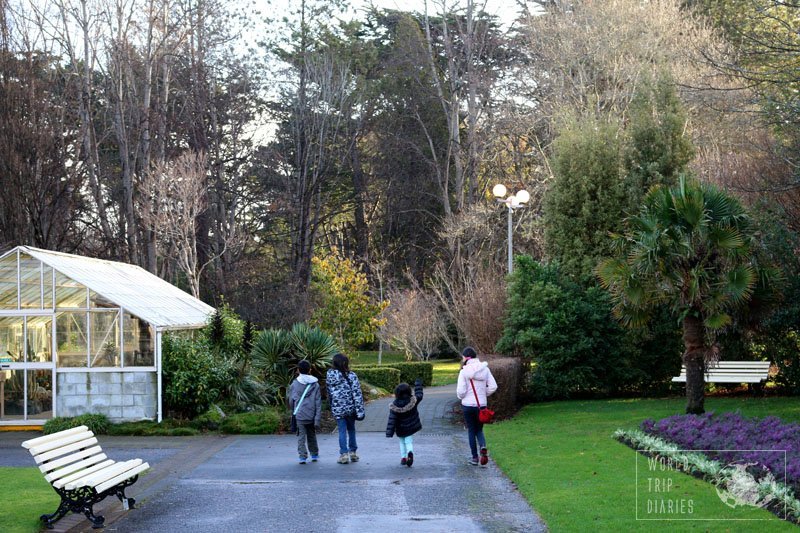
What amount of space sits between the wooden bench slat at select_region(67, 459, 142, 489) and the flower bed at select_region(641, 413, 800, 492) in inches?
300

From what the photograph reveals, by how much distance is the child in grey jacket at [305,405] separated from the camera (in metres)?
15.1

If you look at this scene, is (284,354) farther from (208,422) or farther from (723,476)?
(723,476)

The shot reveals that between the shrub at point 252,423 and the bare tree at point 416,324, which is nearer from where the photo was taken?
the shrub at point 252,423

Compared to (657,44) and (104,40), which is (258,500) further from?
(104,40)

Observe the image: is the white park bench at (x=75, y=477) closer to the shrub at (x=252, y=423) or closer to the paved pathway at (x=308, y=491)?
the paved pathway at (x=308, y=491)

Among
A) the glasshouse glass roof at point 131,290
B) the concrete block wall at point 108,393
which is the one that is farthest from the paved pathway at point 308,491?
the glasshouse glass roof at point 131,290

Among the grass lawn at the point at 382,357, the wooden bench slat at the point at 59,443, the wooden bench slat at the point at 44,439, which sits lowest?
the grass lawn at the point at 382,357

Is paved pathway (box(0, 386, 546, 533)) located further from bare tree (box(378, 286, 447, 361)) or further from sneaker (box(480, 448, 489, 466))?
bare tree (box(378, 286, 447, 361))

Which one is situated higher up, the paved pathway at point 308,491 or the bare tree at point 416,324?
the bare tree at point 416,324

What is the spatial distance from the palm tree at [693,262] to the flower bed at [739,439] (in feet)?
7.71

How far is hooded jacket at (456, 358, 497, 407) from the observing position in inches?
571

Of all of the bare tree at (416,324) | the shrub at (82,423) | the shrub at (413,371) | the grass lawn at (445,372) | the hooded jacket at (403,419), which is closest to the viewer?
the hooded jacket at (403,419)

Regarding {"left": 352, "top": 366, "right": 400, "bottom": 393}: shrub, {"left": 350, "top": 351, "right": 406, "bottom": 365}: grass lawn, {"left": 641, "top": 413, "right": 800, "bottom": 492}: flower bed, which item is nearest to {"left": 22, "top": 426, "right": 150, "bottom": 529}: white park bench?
{"left": 641, "top": 413, "right": 800, "bottom": 492}: flower bed

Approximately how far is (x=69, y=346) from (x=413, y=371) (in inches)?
644
